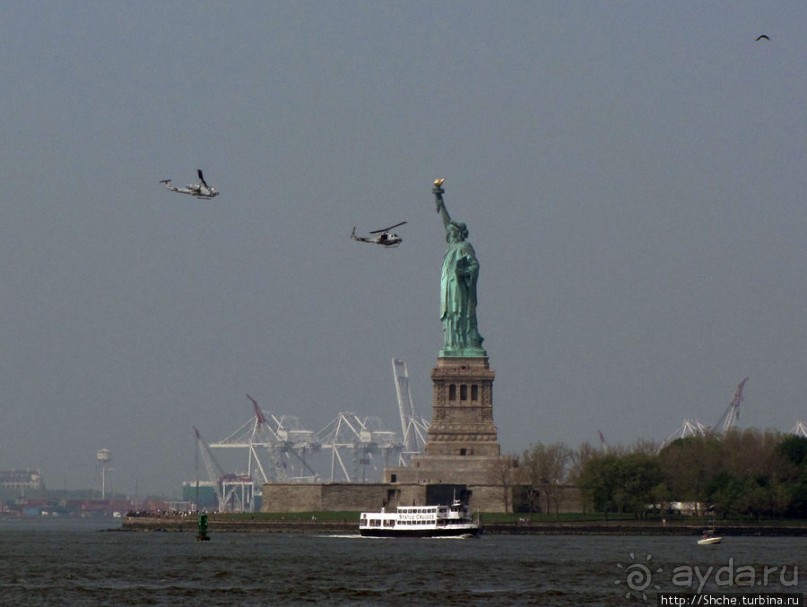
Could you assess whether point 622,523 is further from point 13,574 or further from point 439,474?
point 13,574

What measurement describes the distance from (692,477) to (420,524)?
30.8 meters

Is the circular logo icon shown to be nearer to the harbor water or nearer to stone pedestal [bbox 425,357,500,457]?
the harbor water

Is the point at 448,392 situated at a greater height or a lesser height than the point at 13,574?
greater

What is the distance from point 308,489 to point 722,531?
140ft

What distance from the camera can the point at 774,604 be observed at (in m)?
88.6

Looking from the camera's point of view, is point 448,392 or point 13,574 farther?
point 448,392

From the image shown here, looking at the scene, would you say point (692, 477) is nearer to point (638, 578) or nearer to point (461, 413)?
point (461, 413)

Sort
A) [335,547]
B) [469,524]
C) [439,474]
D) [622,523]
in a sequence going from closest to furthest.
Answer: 1. [335,547]
2. [469,524]
3. [622,523]
4. [439,474]

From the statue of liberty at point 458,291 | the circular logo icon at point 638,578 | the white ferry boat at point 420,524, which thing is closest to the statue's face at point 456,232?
the statue of liberty at point 458,291

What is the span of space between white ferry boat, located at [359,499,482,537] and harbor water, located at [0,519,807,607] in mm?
3085

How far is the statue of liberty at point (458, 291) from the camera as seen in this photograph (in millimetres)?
185500

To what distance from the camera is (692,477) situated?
177 metres

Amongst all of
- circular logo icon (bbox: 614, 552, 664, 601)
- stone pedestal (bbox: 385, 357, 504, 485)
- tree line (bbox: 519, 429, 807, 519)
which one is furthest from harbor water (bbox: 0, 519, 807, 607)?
stone pedestal (bbox: 385, 357, 504, 485)


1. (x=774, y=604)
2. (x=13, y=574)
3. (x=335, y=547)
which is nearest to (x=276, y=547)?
(x=335, y=547)
